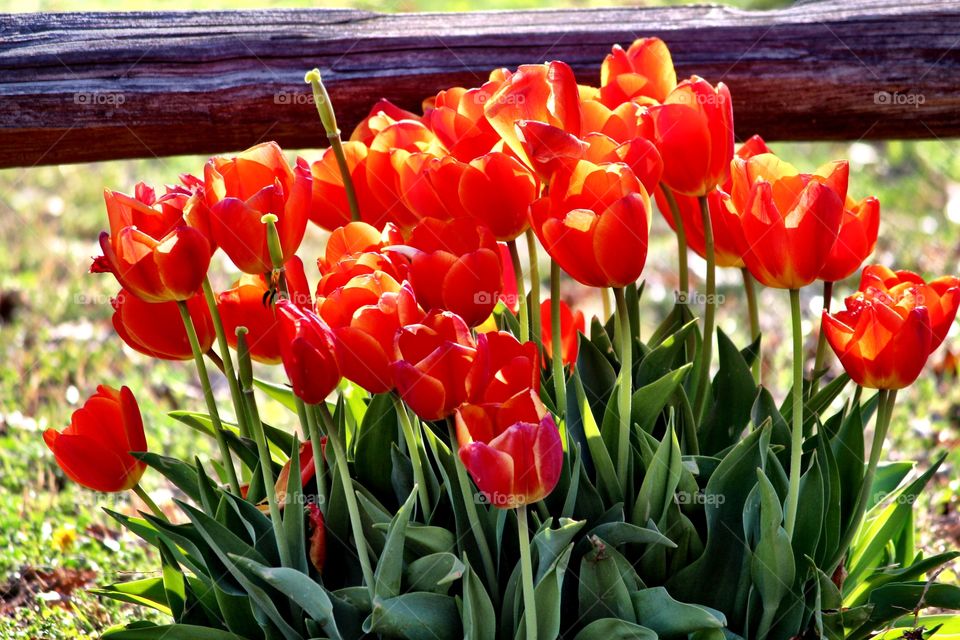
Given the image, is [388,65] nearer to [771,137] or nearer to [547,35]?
[547,35]

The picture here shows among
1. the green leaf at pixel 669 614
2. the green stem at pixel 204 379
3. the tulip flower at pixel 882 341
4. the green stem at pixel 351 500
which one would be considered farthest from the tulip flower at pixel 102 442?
the tulip flower at pixel 882 341

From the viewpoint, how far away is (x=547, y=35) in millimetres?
2367

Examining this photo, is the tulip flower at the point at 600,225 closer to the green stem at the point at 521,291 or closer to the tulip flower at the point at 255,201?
the green stem at the point at 521,291

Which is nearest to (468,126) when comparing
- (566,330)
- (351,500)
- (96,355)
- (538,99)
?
(538,99)

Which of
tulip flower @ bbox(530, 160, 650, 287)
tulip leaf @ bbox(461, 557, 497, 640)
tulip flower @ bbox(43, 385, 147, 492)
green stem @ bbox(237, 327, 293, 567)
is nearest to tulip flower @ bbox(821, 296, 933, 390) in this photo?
tulip flower @ bbox(530, 160, 650, 287)

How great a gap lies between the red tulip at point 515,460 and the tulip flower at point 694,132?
20.1 inches

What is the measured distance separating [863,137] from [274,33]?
54.9 inches

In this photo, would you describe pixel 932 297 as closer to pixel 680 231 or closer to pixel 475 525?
pixel 680 231

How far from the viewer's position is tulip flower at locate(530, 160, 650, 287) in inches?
51.6

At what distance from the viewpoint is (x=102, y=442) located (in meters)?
1.62

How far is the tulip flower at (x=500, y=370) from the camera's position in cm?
124

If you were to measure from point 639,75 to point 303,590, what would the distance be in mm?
963

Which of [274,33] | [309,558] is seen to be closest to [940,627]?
[309,558]

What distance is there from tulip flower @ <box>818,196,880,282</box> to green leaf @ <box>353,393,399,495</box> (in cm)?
69
